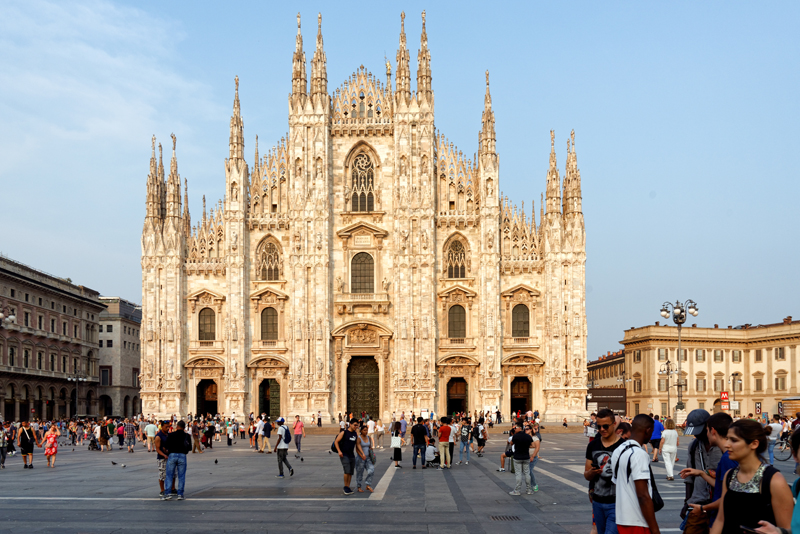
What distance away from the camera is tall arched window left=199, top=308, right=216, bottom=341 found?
2158 inches

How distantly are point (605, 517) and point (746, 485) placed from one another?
109 inches

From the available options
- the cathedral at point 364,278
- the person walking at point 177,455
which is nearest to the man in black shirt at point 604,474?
the person walking at point 177,455

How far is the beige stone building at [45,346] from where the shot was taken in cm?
6228

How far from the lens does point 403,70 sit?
54.4 meters

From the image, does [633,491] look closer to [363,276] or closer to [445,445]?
[445,445]

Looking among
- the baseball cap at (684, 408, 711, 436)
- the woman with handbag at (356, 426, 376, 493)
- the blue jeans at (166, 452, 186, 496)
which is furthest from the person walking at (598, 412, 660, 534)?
the woman with handbag at (356, 426, 376, 493)

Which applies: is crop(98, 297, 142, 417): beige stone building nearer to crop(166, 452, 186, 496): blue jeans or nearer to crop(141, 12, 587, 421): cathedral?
crop(141, 12, 587, 421): cathedral

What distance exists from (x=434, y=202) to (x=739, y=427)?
48.3 metres

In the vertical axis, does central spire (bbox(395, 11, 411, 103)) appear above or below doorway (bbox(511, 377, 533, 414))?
above

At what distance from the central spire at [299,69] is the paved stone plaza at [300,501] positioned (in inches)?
1298

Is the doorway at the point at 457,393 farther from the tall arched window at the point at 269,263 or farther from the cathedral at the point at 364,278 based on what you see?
the tall arched window at the point at 269,263

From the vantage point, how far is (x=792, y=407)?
77.8m

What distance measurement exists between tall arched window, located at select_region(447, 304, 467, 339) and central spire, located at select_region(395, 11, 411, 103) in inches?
543

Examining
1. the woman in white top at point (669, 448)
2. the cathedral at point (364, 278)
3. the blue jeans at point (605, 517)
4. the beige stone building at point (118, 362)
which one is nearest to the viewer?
the blue jeans at point (605, 517)
